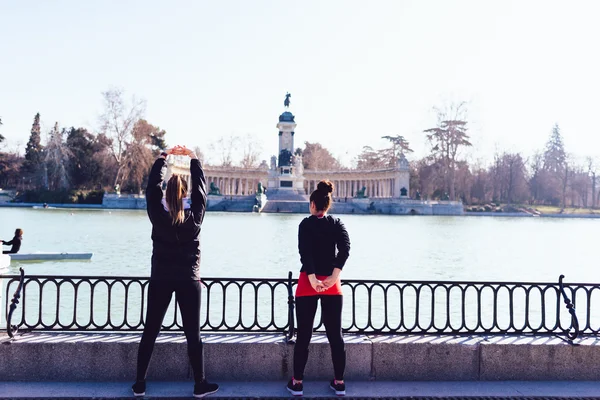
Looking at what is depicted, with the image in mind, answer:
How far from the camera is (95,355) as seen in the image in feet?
19.1

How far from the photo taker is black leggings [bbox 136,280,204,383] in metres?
5.04

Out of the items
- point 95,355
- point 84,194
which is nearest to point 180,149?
point 95,355

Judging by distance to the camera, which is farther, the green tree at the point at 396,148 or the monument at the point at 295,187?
the green tree at the point at 396,148

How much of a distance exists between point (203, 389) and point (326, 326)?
1.32m

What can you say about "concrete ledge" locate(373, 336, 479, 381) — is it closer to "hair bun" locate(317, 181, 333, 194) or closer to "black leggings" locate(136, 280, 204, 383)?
"hair bun" locate(317, 181, 333, 194)

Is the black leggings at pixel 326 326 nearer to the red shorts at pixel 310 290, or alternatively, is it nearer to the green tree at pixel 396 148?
the red shorts at pixel 310 290

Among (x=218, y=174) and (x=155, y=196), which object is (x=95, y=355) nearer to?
(x=155, y=196)

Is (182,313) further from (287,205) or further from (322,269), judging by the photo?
(287,205)

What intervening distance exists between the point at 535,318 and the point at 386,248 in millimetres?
12877

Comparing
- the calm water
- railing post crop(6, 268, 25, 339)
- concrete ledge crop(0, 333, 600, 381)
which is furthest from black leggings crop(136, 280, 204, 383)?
the calm water

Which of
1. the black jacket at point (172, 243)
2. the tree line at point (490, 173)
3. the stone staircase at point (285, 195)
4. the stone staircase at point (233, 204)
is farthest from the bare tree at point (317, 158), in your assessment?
the black jacket at point (172, 243)

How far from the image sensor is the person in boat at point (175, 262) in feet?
16.5

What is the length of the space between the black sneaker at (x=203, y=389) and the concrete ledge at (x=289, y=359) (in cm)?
57

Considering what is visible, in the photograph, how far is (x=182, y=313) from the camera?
511 cm
